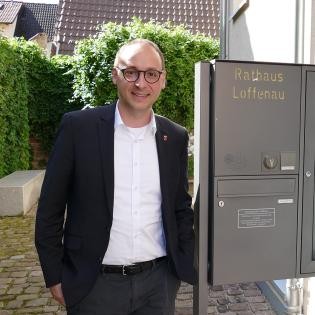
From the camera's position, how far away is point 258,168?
84.0 inches

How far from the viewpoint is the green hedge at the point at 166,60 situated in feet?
27.8

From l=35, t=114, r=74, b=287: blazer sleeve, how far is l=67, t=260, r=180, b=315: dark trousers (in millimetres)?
180

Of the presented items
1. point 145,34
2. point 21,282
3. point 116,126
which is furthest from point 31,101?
point 116,126

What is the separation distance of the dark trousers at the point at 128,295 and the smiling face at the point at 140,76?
760 millimetres

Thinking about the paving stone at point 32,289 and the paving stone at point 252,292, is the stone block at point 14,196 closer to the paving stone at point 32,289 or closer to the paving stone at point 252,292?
the paving stone at point 32,289

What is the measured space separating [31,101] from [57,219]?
8.59 metres

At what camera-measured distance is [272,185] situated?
84.9 inches

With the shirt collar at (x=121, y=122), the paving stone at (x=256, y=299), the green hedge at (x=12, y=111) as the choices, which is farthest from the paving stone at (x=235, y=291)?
the green hedge at (x=12, y=111)

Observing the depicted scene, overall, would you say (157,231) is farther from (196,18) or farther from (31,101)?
(196,18)

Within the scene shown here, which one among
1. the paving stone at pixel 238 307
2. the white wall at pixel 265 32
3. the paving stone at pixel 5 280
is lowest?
the paving stone at pixel 238 307

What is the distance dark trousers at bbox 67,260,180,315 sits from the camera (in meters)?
1.94

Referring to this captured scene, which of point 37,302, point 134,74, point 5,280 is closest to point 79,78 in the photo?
point 5,280

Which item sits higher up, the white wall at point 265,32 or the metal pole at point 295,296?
the white wall at point 265,32

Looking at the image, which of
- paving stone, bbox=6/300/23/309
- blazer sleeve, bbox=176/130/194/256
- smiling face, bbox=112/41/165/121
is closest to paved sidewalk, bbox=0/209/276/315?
paving stone, bbox=6/300/23/309
